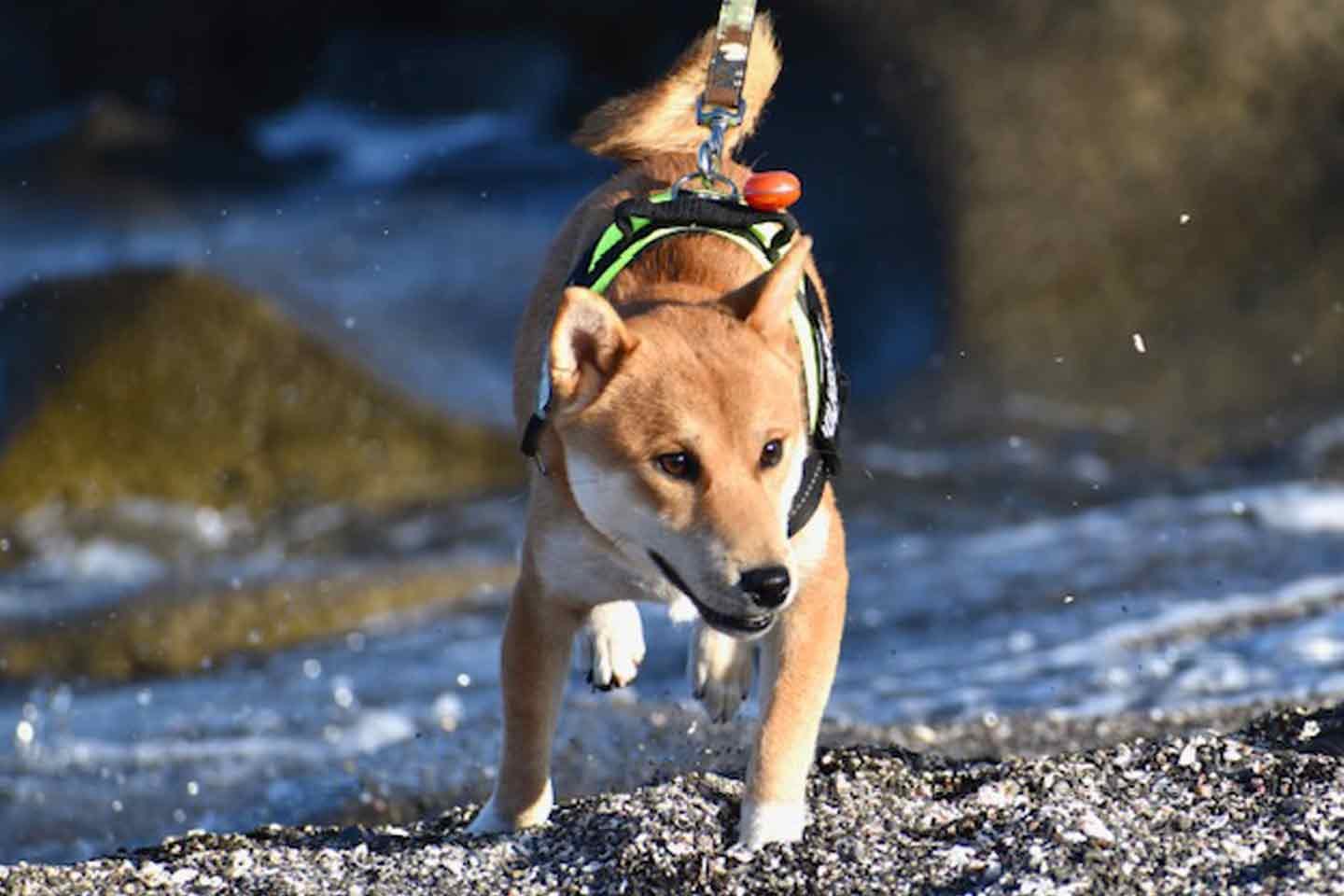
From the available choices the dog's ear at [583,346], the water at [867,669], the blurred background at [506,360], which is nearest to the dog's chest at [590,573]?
the dog's ear at [583,346]

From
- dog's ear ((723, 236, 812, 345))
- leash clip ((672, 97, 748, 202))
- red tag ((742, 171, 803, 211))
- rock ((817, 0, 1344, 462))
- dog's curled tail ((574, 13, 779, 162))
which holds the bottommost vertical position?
dog's ear ((723, 236, 812, 345))

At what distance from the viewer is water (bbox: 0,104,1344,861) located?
774cm

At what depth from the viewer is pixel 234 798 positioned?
7328 millimetres

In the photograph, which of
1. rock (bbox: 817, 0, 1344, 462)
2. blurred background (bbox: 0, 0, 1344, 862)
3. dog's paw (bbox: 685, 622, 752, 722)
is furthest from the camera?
rock (bbox: 817, 0, 1344, 462)

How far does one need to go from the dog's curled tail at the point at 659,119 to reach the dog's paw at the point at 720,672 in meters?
1.36

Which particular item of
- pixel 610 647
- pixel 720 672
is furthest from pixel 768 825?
pixel 720 672

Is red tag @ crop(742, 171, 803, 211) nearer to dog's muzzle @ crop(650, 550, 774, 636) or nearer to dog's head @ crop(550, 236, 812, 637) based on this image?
dog's head @ crop(550, 236, 812, 637)

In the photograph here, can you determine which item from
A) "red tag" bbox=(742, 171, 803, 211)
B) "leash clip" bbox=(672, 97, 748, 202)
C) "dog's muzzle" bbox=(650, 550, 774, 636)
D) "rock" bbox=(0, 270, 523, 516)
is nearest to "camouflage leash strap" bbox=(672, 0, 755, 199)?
"leash clip" bbox=(672, 97, 748, 202)

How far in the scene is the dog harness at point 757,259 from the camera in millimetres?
4461

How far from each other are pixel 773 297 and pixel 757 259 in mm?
497

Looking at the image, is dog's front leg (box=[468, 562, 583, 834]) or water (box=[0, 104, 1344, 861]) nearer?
dog's front leg (box=[468, 562, 583, 834])

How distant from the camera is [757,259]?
484cm

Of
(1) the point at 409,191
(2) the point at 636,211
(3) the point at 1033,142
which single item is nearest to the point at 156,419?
(1) the point at 409,191

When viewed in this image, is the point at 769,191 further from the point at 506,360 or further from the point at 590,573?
the point at 506,360
